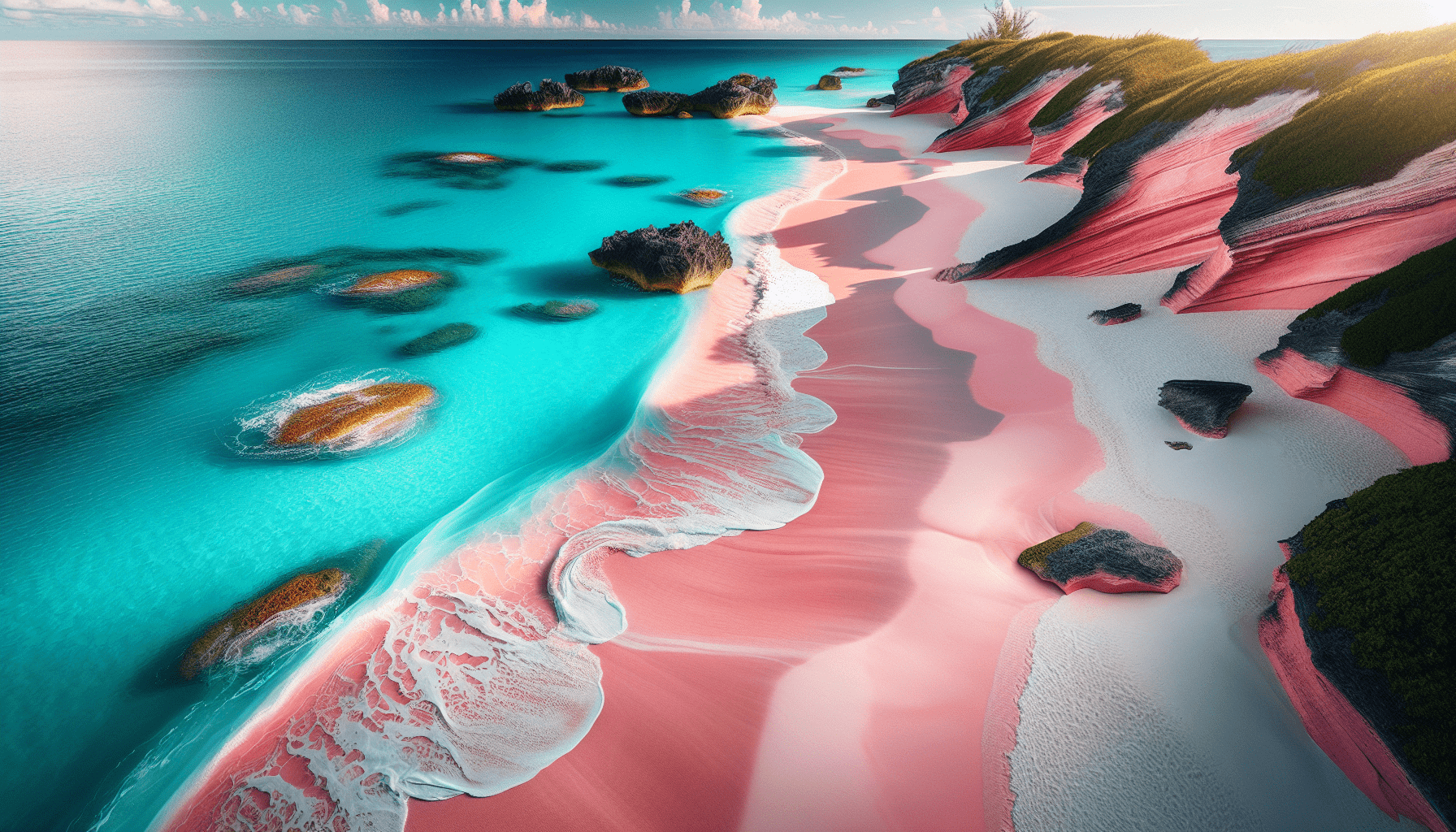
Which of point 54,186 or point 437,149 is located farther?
point 437,149

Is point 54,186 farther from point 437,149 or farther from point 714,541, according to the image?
point 714,541

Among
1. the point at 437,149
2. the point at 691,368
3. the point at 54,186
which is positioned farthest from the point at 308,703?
the point at 437,149

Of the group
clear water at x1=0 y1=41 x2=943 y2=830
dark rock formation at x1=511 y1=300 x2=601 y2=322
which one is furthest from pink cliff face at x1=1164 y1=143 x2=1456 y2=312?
dark rock formation at x1=511 y1=300 x2=601 y2=322

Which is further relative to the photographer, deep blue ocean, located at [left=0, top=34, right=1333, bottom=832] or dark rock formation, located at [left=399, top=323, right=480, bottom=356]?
dark rock formation, located at [left=399, top=323, right=480, bottom=356]

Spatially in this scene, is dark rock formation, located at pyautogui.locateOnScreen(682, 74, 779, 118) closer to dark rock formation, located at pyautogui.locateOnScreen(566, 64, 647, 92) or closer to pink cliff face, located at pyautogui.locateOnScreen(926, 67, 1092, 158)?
dark rock formation, located at pyautogui.locateOnScreen(566, 64, 647, 92)

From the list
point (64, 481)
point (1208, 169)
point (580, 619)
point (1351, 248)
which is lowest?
point (64, 481)

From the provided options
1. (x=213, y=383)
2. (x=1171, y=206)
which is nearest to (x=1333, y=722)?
(x=1171, y=206)
